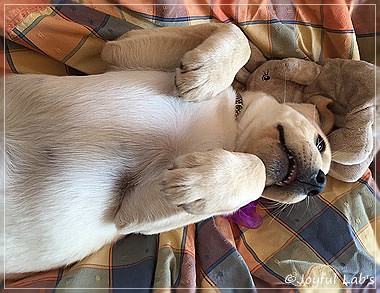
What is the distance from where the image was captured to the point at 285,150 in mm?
1331

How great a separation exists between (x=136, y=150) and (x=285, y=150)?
1.32 ft

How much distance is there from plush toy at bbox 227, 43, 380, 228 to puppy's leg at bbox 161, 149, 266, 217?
48 cm

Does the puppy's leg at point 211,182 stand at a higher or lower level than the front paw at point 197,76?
lower

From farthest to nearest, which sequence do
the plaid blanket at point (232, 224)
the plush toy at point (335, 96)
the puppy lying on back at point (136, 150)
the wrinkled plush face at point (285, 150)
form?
the plush toy at point (335, 96)
the plaid blanket at point (232, 224)
the wrinkled plush face at point (285, 150)
the puppy lying on back at point (136, 150)

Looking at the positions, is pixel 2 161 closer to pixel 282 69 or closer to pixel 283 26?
pixel 282 69

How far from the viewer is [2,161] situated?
121 centimetres

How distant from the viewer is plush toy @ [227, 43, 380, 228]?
1.59m

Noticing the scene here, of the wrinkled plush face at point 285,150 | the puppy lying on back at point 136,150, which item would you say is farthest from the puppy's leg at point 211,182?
the wrinkled plush face at point 285,150

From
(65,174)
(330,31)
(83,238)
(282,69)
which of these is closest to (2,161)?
(65,174)

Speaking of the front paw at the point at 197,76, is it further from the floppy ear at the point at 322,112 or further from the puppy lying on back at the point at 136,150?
the floppy ear at the point at 322,112

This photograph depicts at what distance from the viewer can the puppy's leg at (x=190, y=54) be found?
1.25 metres

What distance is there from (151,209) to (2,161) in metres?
0.39

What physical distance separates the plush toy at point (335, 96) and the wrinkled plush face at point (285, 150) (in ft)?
0.67

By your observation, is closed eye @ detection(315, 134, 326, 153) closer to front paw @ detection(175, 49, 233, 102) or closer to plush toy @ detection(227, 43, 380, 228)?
plush toy @ detection(227, 43, 380, 228)
